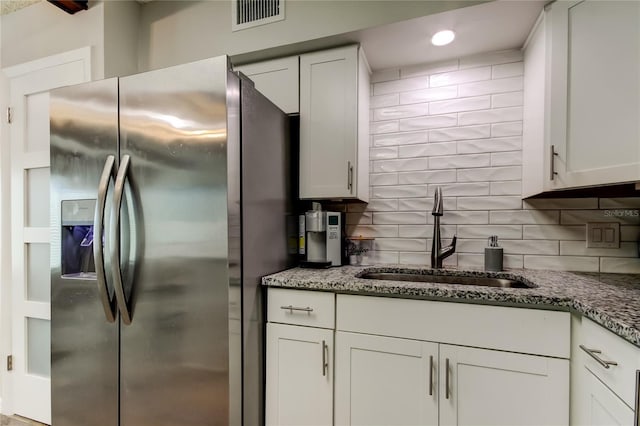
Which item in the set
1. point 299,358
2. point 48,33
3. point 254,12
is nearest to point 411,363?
point 299,358

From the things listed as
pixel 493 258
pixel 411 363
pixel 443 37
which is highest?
pixel 443 37

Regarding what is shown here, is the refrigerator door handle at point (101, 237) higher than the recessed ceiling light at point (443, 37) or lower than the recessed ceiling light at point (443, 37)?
lower

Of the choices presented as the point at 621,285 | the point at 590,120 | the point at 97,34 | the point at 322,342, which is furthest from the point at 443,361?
the point at 97,34

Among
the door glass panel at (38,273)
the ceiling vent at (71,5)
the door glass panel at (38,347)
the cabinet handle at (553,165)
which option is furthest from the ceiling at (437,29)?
the door glass panel at (38,347)

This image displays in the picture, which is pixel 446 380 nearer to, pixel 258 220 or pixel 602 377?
pixel 602 377

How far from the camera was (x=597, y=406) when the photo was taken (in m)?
0.91

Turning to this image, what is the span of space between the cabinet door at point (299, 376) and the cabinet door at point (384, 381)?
0.05 m

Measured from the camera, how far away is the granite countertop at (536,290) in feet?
2.93

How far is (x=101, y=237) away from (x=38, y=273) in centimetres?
122

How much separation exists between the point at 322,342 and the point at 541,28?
1737 mm

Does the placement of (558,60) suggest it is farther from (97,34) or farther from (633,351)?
(97,34)

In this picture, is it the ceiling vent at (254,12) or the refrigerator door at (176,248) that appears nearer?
the refrigerator door at (176,248)

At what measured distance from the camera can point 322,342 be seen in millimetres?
1370

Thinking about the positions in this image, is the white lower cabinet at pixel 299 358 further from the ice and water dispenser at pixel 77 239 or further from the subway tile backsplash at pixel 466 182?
the ice and water dispenser at pixel 77 239
